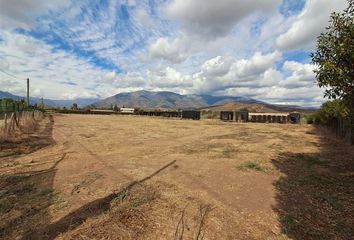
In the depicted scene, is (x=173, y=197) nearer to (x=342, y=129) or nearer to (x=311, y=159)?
(x=311, y=159)

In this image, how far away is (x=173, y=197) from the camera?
6.07 meters

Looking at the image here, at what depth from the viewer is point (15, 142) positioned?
1310cm

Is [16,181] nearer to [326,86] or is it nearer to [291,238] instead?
[291,238]

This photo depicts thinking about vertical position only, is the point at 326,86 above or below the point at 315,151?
above

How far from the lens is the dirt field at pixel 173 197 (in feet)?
15.2

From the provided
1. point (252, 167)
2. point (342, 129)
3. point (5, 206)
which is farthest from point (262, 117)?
point (5, 206)

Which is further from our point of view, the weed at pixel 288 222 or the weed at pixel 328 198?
the weed at pixel 328 198

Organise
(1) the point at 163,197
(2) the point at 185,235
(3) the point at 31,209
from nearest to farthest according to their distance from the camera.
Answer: (2) the point at 185,235
(3) the point at 31,209
(1) the point at 163,197

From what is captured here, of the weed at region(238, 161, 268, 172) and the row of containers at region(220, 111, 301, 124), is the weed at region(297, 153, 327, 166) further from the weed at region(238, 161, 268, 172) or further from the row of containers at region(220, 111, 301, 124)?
the row of containers at region(220, 111, 301, 124)

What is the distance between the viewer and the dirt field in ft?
15.2

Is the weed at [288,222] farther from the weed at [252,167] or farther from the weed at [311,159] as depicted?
the weed at [311,159]

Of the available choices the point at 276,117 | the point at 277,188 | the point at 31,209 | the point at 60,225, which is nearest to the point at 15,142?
the point at 31,209

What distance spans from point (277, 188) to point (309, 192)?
0.81 m

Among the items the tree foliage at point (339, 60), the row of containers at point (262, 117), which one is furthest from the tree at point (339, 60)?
the row of containers at point (262, 117)
